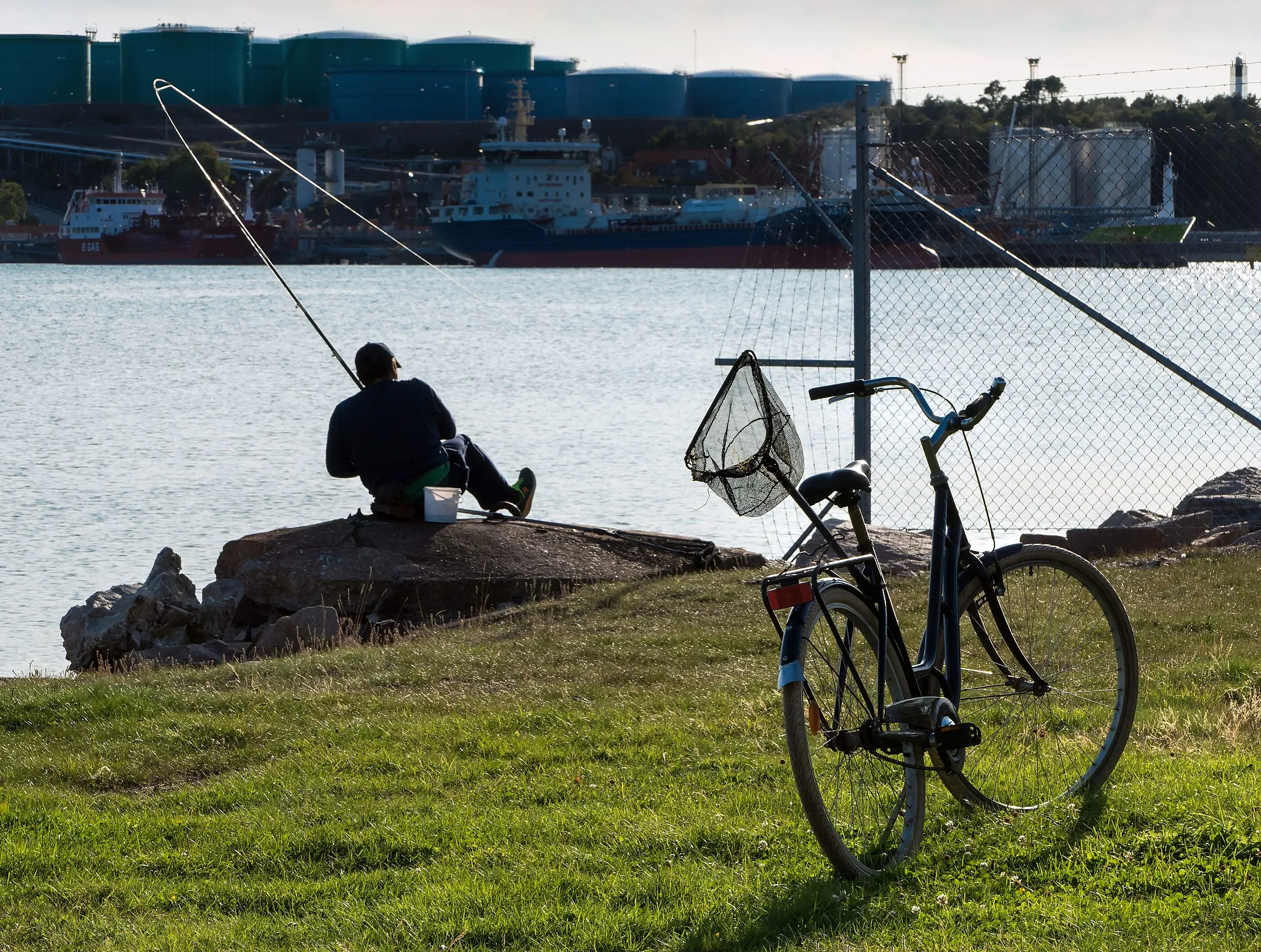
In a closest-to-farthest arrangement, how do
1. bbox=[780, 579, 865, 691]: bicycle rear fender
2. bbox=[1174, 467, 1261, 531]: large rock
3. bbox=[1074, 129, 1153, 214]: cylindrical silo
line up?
bbox=[780, 579, 865, 691]: bicycle rear fender
bbox=[1074, 129, 1153, 214]: cylindrical silo
bbox=[1174, 467, 1261, 531]: large rock

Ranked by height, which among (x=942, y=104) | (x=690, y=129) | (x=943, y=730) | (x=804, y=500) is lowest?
(x=943, y=730)

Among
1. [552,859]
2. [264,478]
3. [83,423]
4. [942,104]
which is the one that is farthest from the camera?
[83,423]

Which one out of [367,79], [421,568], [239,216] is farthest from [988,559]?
[367,79]

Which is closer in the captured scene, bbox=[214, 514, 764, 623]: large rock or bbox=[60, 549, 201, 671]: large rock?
bbox=[214, 514, 764, 623]: large rock

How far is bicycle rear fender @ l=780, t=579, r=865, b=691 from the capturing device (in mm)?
3293

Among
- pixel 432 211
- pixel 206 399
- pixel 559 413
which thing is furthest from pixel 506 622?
pixel 432 211

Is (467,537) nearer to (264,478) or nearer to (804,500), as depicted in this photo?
(804,500)

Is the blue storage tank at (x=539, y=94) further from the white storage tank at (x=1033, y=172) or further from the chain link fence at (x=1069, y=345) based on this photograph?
the white storage tank at (x=1033, y=172)

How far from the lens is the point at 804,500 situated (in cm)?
362

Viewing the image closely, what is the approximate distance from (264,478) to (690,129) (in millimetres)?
111707

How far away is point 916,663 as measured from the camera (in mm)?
→ 3859

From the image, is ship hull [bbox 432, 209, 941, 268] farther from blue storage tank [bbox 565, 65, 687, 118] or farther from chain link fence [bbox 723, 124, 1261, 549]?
chain link fence [bbox 723, 124, 1261, 549]

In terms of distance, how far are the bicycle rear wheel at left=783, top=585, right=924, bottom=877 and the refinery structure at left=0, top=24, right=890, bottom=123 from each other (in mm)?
129720

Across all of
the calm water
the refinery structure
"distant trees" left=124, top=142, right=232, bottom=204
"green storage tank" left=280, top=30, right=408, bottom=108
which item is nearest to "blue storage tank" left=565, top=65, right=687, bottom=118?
the refinery structure
